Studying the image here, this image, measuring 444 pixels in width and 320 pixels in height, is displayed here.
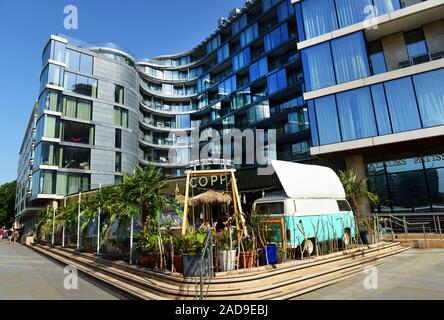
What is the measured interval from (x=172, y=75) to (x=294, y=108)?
34607 mm

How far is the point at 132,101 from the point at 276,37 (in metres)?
23.7

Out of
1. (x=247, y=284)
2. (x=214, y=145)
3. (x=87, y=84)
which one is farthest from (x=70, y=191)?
(x=247, y=284)

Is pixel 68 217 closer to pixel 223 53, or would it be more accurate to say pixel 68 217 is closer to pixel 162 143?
pixel 162 143

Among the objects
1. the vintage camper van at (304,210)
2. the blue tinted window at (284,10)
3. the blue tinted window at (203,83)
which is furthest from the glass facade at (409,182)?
the blue tinted window at (203,83)

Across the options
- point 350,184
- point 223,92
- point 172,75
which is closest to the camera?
point 350,184

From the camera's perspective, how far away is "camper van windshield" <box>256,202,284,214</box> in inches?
438

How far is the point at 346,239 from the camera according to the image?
1300 cm

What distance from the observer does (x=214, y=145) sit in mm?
51156

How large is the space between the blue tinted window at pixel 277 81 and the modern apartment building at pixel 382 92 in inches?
668

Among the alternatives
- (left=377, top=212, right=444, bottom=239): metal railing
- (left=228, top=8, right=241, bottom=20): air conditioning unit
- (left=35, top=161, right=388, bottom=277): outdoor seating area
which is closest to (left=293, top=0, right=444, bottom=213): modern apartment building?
(left=377, top=212, right=444, bottom=239): metal railing

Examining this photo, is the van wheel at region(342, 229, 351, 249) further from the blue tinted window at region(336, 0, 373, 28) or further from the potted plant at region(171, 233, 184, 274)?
the blue tinted window at region(336, 0, 373, 28)

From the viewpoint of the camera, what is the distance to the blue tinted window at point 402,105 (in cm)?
1798

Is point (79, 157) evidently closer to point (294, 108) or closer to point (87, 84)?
point (87, 84)

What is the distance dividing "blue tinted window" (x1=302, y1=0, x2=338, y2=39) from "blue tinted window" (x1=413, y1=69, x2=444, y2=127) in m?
6.83
